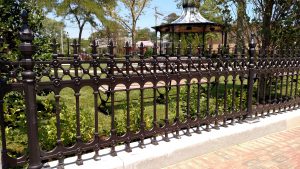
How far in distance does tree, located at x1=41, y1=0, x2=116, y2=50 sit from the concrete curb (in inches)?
1040

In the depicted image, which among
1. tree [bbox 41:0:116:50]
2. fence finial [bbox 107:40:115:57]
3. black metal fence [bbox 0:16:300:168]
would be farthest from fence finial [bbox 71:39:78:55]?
tree [bbox 41:0:116:50]

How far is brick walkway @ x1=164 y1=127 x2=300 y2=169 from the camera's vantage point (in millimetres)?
3682

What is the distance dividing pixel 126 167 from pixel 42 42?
3378 mm

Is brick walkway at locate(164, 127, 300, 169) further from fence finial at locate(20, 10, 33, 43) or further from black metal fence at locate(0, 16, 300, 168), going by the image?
fence finial at locate(20, 10, 33, 43)

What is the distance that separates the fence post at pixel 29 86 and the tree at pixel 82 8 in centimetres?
2732

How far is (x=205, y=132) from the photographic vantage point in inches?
167

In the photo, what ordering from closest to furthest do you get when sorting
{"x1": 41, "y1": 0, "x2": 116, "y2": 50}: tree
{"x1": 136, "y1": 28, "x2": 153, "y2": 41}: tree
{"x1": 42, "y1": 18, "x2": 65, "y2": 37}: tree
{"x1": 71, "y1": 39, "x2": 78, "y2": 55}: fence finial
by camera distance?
{"x1": 71, "y1": 39, "x2": 78, "y2": 55}: fence finial
{"x1": 42, "y1": 18, "x2": 65, "y2": 37}: tree
{"x1": 41, "y1": 0, "x2": 116, "y2": 50}: tree
{"x1": 136, "y1": 28, "x2": 153, "y2": 41}: tree

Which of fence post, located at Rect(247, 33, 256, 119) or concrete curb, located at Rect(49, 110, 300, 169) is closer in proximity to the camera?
concrete curb, located at Rect(49, 110, 300, 169)

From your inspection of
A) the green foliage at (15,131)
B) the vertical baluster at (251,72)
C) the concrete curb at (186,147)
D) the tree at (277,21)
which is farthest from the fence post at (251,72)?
the green foliage at (15,131)

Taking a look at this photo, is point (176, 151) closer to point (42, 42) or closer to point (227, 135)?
point (227, 135)

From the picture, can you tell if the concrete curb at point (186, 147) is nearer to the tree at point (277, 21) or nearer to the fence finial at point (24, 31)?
the fence finial at point (24, 31)

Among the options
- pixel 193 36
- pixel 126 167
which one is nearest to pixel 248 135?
pixel 126 167

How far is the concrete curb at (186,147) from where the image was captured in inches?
126

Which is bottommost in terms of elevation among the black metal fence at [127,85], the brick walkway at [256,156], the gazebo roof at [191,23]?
the brick walkway at [256,156]
